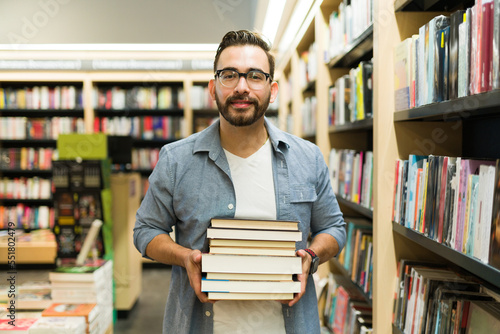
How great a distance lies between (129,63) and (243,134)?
14.7 ft

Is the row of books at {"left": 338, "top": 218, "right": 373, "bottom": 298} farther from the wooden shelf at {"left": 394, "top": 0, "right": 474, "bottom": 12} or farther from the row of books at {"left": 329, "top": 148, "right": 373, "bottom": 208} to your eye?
the wooden shelf at {"left": 394, "top": 0, "right": 474, "bottom": 12}

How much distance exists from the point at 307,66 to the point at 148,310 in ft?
9.03

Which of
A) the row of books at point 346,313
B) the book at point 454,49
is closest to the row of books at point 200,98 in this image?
the row of books at point 346,313

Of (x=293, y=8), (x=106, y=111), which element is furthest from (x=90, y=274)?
(x=106, y=111)

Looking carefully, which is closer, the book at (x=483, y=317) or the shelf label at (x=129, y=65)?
the book at (x=483, y=317)

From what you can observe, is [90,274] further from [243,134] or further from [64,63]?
[64,63]

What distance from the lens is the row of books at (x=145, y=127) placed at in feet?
19.1

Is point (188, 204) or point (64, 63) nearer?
point (188, 204)

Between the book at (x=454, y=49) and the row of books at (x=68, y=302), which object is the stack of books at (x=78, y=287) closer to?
the row of books at (x=68, y=302)

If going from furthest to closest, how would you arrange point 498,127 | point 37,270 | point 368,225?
point 37,270 → point 368,225 → point 498,127

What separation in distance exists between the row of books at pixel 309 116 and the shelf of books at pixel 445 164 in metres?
1.72

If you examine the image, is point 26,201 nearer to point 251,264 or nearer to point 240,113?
point 240,113

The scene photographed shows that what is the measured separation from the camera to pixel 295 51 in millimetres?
4168

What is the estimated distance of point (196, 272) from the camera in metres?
1.10
